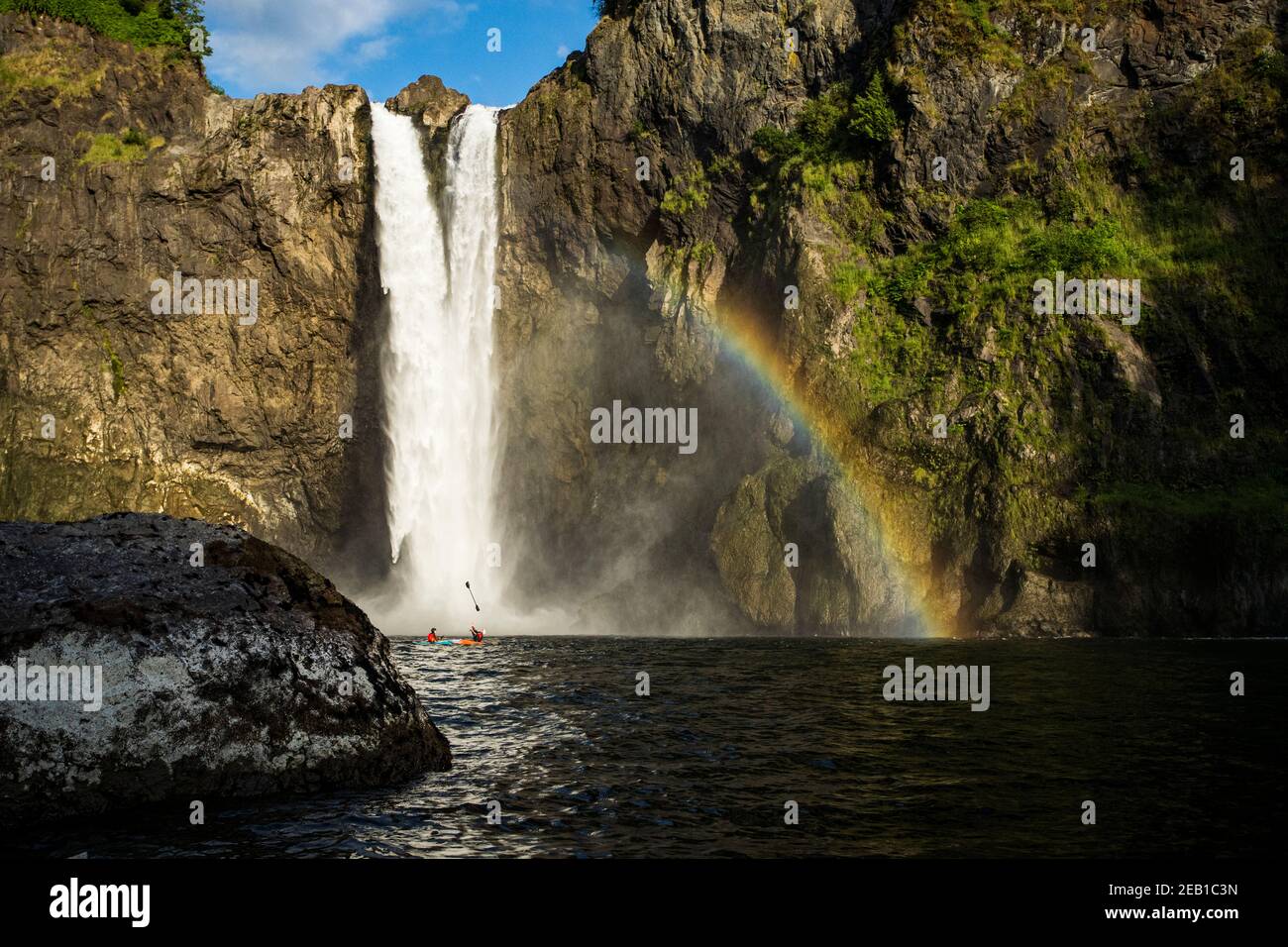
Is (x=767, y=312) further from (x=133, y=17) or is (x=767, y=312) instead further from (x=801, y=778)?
(x=133, y=17)

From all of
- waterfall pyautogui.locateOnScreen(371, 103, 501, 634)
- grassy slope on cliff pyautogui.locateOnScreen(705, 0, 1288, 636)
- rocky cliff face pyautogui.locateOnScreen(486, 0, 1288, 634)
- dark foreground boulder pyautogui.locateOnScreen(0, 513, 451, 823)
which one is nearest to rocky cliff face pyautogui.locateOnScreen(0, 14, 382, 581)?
waterfall pyautogui.locateOnScreen(371, 103, 501, 634)

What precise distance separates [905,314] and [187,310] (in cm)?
4135

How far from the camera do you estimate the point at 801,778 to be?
13.0 metres

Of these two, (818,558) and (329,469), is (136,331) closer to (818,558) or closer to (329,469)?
(329,469)

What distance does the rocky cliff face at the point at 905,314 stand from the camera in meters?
41.0

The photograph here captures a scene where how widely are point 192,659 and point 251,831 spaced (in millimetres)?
2429

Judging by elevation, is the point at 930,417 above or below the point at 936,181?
below

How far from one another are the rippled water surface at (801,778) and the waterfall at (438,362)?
30.8 m

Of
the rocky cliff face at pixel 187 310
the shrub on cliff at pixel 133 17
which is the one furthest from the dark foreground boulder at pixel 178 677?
the shrub on cliff at pixel 133 17

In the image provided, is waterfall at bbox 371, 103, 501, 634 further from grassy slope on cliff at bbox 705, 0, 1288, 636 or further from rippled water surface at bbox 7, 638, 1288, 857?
rippled water surface at bbox 7, 638, 1288, 857

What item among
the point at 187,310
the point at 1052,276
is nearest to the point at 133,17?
the point at 187,310

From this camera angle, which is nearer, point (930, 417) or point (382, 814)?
point (382, 814)
